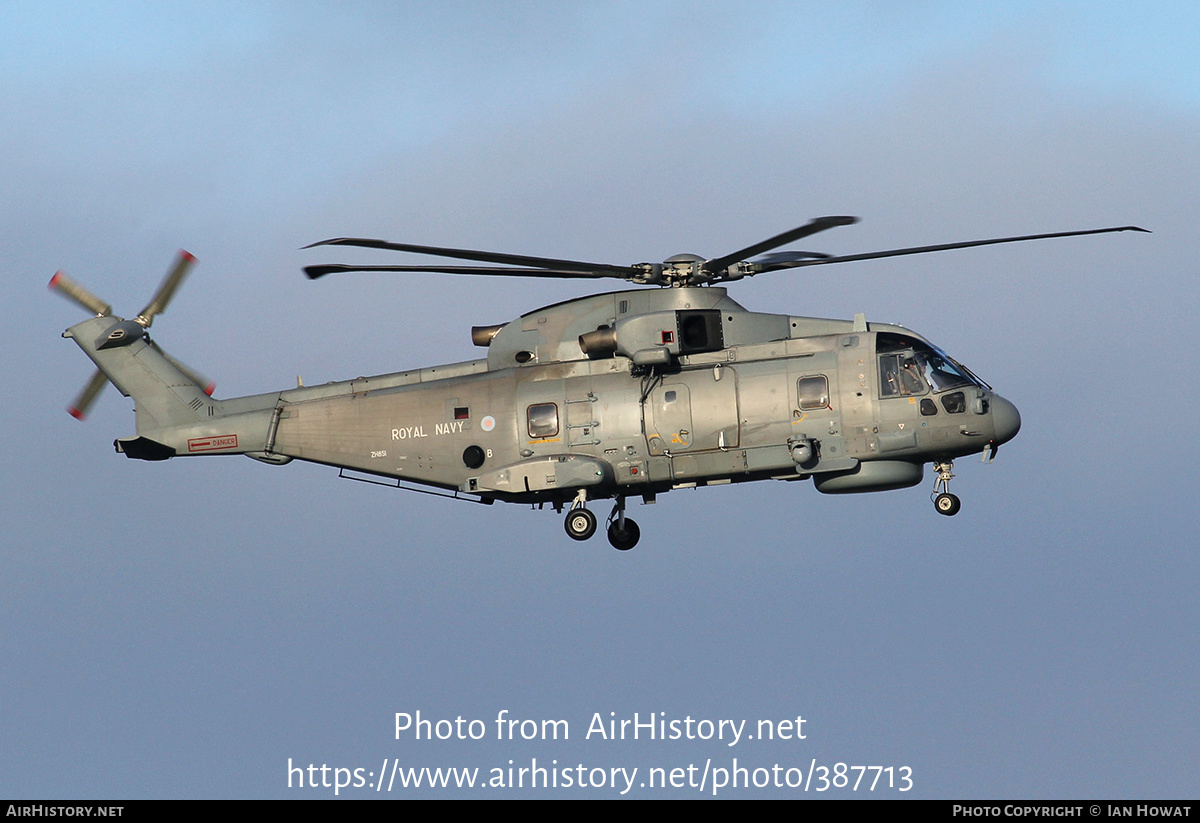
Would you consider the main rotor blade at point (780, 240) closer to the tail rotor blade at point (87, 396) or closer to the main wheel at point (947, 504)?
the main wheel at point (947, 504)

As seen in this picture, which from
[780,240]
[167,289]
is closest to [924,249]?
[780,240]

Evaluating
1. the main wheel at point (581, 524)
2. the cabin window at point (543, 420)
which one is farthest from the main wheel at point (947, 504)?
the cabin window at point (543, 420)

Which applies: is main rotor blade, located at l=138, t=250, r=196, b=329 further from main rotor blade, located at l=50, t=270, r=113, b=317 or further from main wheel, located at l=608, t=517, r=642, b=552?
main wheel, located at l=608, t=517, r=642, b=552

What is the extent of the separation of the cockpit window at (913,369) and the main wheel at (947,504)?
2.08 m

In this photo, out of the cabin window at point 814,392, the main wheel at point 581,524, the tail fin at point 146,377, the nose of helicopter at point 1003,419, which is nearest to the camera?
the nose of helicopter at point 1003,419

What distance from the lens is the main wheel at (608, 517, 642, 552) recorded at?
104 ft

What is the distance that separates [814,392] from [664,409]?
2942 mm

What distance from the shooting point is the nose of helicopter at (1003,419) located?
29656mm

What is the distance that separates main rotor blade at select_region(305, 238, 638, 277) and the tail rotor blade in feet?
33.4

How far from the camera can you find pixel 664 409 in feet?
99.3

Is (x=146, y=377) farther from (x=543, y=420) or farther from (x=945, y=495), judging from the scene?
(x=945, y=495)
